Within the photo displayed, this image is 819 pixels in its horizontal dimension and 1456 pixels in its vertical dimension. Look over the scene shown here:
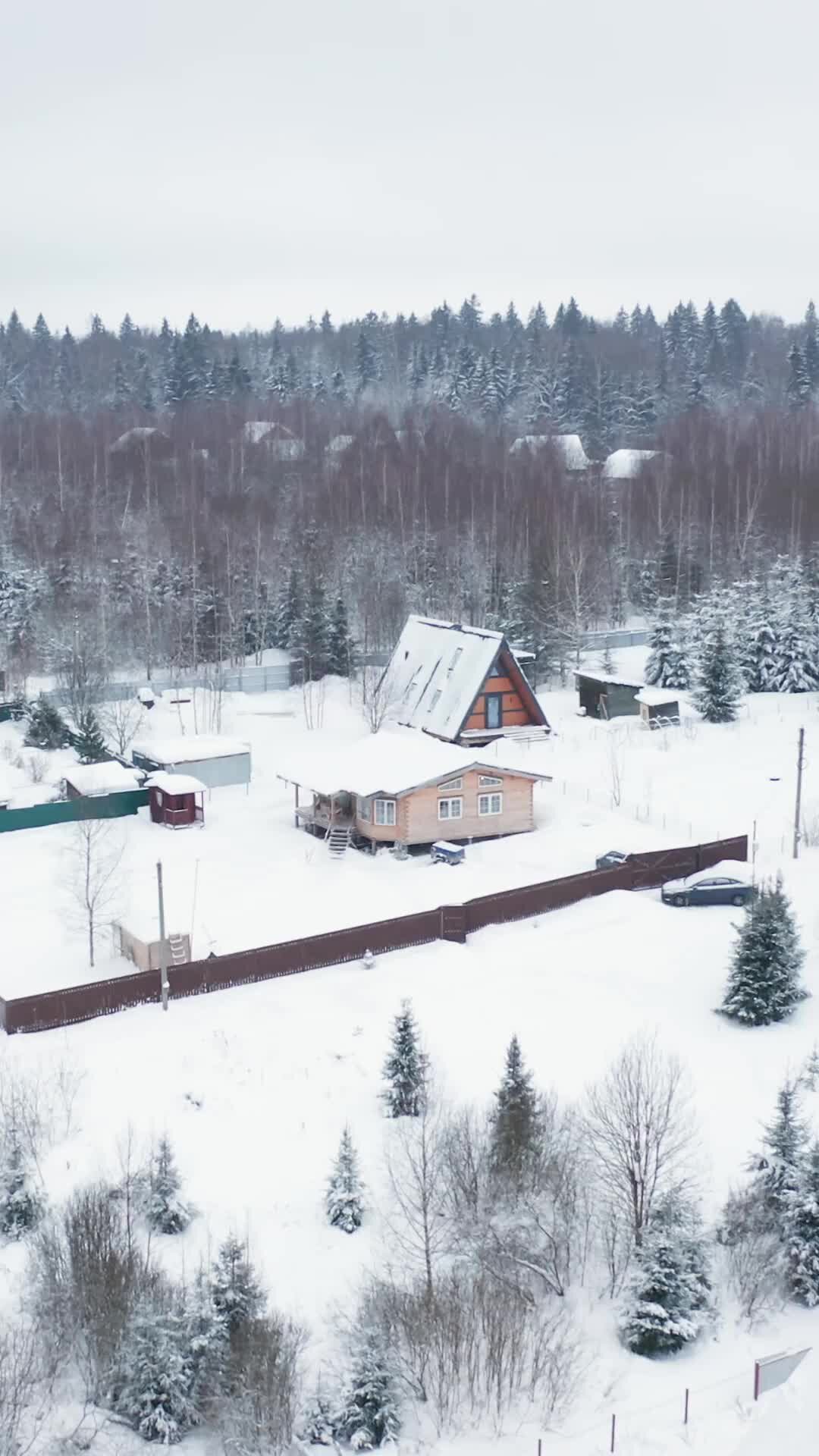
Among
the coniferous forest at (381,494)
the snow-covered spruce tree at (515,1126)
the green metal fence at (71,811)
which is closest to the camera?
the snow-covered spruce tree at (515,1126)

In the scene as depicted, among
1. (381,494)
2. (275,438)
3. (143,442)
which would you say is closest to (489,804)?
(381,494)

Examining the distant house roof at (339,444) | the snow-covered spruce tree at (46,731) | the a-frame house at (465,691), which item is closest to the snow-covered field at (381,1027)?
the a-frame house at (465,691)

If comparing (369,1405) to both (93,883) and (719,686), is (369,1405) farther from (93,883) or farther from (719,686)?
(719,686)

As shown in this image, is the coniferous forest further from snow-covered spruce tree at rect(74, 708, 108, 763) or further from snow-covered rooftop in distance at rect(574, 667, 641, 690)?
snow-covered spruce tree at rect(74, 708, 108, 763)

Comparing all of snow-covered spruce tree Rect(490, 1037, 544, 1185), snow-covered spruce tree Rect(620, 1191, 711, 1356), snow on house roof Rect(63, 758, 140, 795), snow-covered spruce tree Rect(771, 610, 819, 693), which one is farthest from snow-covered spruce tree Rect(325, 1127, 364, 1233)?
snow-covered spruce tree Rect(771, 610, 819, 693)

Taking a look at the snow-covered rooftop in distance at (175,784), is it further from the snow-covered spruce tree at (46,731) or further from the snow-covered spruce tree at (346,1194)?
the snow-covered spruce tree at (346,1194)

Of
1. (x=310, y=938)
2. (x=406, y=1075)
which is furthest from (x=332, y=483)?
(x=406, y=1075)
